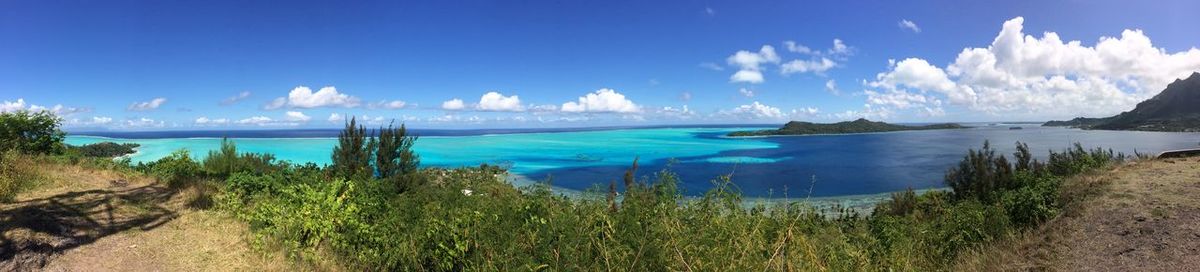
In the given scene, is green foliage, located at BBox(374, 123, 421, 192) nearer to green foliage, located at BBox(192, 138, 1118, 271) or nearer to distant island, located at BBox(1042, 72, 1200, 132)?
green foliage, located at BBox(192, 138, 1118, 271)

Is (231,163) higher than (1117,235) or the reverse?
higher

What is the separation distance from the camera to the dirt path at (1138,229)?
241 inches

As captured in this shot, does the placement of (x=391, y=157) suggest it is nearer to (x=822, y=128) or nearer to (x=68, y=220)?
(x=68, y=220)

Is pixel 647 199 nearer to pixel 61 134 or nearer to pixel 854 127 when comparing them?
pixel 61 134

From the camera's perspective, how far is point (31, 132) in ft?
44.0

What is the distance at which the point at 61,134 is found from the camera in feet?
45.7

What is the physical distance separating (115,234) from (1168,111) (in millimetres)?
173433

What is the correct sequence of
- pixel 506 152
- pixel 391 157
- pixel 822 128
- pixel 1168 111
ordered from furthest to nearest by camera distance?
1. pixel 822 128
2. pixel 1168 111
3. pixel 506 152
4. pixel 391 157

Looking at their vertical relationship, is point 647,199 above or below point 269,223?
above

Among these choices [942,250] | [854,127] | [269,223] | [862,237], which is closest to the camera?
[269,223]

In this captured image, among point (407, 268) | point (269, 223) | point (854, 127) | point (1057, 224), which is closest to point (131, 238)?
point (269, 223)

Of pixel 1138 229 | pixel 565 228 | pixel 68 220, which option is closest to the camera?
pixel 565 228

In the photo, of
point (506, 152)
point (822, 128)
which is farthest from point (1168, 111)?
point (506, 152)

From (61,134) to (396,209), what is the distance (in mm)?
14134
